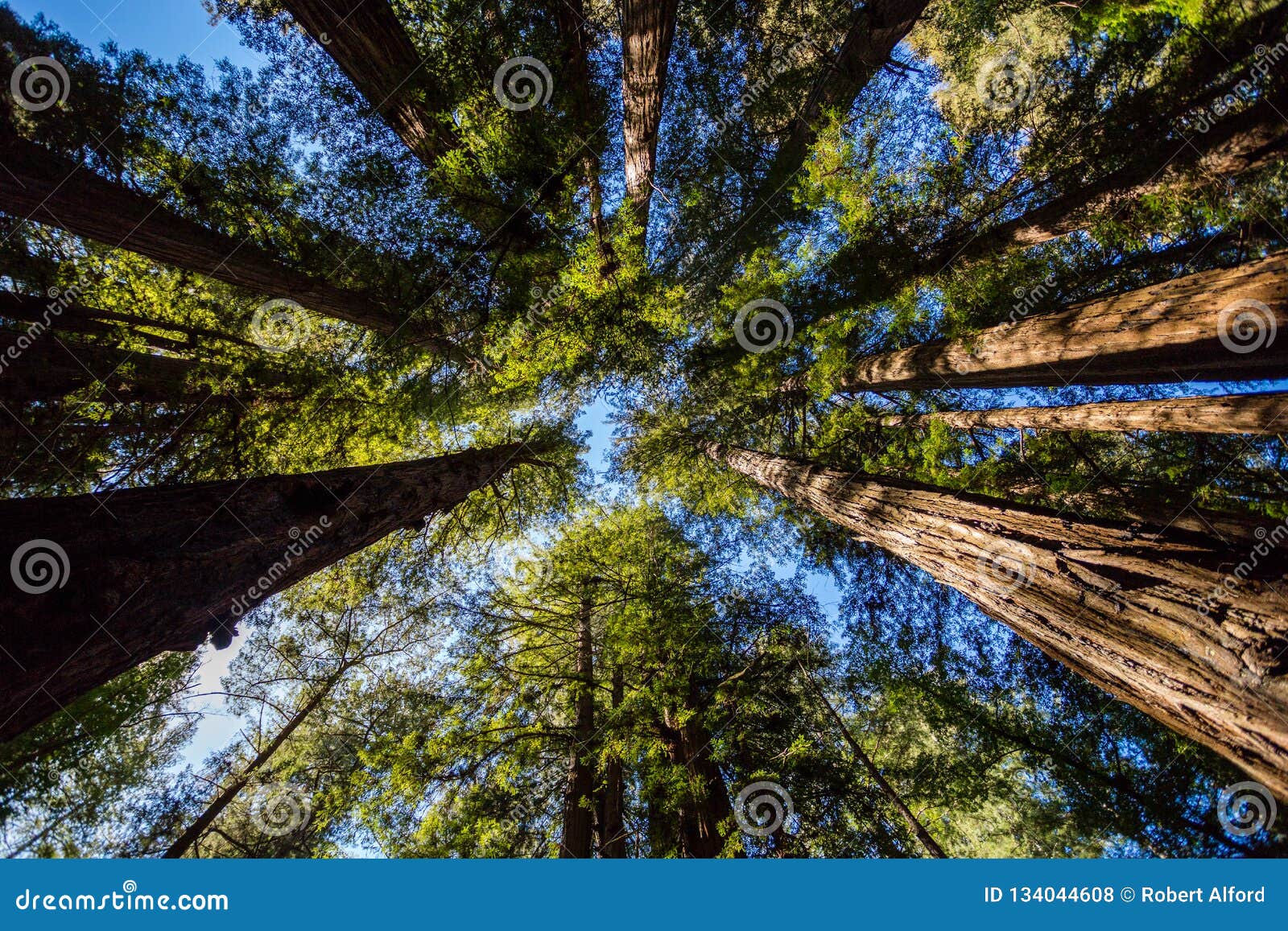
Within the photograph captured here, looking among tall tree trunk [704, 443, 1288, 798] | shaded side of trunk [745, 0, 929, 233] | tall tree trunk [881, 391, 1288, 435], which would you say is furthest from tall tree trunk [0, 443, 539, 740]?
tall tree trunk [881, 391, 1288, 435]

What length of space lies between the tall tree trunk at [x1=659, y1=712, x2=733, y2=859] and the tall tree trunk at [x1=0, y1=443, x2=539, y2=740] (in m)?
4.60

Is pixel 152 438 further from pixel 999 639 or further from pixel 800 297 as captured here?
pixel 999 639

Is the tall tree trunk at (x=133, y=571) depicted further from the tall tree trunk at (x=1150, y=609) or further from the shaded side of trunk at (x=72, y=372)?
the shaded side of trunk at (x=72, y=372)

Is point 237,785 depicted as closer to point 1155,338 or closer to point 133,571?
point 133,571

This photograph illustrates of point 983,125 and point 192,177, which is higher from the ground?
point 983,125

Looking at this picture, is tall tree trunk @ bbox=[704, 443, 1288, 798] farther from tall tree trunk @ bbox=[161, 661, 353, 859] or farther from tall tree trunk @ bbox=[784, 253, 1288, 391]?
tall tree trunk @ bbox=[161, 661, 353, 859]

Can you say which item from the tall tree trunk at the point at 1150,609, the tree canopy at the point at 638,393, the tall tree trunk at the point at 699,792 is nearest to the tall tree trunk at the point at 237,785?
the tree canopy at the point at 638,393

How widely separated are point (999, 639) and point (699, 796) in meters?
5.07

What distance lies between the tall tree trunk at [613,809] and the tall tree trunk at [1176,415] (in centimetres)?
660

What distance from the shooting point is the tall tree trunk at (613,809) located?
4.97 m

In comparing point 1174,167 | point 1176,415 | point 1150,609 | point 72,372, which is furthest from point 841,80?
point 72,372

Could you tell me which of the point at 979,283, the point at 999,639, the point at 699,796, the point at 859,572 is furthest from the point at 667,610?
the point at 979,283

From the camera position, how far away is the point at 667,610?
21.9ft

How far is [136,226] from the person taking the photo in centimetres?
426
